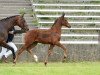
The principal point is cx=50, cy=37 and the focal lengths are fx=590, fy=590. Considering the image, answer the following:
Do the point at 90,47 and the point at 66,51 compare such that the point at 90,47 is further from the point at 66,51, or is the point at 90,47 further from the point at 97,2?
the point at 97,2

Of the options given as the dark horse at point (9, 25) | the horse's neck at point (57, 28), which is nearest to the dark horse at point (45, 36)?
the horse's neck at point (57, 28)

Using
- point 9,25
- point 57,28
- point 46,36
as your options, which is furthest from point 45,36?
→ point 9,25

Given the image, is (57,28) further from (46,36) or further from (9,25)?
(9,25)

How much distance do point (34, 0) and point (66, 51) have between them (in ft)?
29.0

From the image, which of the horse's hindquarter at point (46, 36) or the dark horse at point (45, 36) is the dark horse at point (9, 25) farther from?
the horse's hindquarter at point (46, 36)

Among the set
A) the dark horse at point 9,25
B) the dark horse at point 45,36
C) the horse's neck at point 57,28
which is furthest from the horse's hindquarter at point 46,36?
the dark horse at point 9,25

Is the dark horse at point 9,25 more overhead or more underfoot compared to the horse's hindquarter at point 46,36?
more overhead

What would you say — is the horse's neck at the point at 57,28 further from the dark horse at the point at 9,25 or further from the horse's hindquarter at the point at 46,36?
the dark horse at the point at 9,25

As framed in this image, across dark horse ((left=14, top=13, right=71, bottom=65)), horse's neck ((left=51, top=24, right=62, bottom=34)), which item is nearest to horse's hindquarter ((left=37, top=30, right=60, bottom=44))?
dark horse ((left=14, top=13, right=71, bottom=65))

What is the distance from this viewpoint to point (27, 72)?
18.2 meters

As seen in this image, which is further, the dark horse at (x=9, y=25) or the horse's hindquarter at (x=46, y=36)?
the horse's hindquarter at (x=46, y=36)

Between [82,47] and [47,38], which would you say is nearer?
[47,38]

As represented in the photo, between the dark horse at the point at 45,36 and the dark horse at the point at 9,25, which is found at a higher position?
the dark horse at the point at 9,25

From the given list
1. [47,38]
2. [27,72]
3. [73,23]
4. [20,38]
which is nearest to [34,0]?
[73,23]
